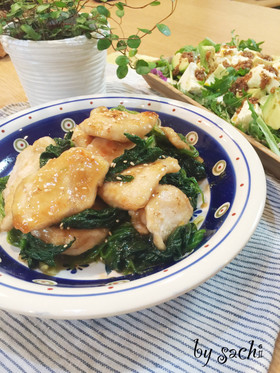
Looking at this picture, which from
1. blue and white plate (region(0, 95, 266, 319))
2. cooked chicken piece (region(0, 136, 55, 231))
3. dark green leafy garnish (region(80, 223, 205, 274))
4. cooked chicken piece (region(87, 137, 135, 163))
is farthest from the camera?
cooked chicken piece (region(87, 137, 135, 163))

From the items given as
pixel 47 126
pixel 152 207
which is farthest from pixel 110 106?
pixel 152 207

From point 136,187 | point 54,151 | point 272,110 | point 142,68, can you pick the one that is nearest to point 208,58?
point 272,110

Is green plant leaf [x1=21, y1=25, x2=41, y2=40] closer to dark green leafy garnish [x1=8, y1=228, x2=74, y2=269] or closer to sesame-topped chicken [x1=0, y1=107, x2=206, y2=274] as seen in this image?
sesame-topped chicken [x1=0, y1=107, x2=206, y2=274]

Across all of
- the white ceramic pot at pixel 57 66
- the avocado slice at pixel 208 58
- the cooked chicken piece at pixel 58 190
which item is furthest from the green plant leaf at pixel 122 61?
the avocado slice at pixel 208 58

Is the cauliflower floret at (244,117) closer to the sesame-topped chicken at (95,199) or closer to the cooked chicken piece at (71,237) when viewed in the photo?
the sesame-topped chicken at (95,199)

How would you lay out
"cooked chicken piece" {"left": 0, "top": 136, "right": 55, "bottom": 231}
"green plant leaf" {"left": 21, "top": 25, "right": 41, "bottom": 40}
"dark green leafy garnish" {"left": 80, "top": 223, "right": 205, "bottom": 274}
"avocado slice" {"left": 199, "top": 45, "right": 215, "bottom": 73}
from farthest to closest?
"avocado slice" {"left": 199, "top": 45, "right": 215, "bottom": 73}, "green plant leaf" {"left": 21, "top": 25, "right": 41, "bottom": 40}, "cooked chicken piece" {"left": 0, "top": 136, "right": 55, "bottom": 231}, "dark green leafy garnish" {"left": 80, "top": 223, "right": 205, "bottom": 274}

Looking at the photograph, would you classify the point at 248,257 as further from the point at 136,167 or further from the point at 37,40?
the point at 37,40

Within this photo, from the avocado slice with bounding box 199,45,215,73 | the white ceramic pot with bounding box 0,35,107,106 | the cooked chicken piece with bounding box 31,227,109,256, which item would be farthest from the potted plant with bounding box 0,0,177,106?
the avocado slice with bounding box 199,45,215,73

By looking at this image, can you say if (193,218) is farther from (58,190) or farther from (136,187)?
(58,190)
